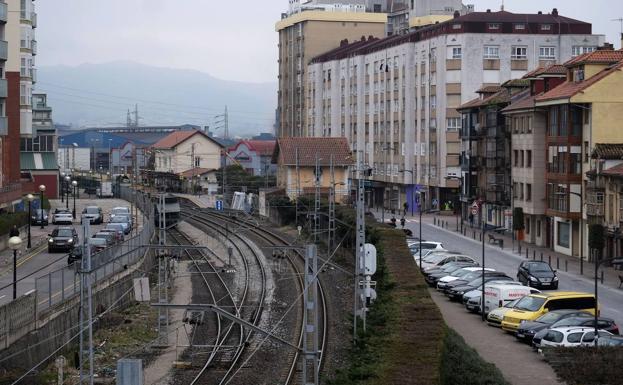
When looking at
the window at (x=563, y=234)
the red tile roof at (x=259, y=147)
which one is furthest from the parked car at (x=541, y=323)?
the red tile roof at (x=259, y=147)

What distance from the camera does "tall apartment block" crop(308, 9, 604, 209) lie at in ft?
300

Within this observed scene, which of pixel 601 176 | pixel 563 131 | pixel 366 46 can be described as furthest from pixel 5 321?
pixel 366 46

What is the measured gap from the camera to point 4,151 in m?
67.1

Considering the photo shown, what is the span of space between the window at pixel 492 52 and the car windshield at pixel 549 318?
2379 inches

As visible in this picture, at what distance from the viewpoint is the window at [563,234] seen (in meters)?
60.9

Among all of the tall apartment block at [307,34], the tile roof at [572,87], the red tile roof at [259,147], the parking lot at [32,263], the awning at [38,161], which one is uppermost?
the tall apartment block at [307,34]

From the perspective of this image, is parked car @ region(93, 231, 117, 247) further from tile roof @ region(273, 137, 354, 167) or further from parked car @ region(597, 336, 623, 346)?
tile roof @ region(273, 137, 354, 167)

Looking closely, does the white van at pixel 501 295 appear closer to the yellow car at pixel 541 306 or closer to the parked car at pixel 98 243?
the yellow car at pixel 541 306

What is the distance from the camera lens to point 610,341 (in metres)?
28.2

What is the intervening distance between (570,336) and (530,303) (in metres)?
5.96

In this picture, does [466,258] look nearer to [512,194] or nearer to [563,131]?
[563,131]

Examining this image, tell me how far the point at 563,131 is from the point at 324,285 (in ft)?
66.9

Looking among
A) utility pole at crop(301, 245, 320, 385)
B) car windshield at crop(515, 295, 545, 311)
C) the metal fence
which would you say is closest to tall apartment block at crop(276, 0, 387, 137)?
the metal fence

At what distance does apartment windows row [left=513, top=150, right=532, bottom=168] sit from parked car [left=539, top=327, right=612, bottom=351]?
37925mm
